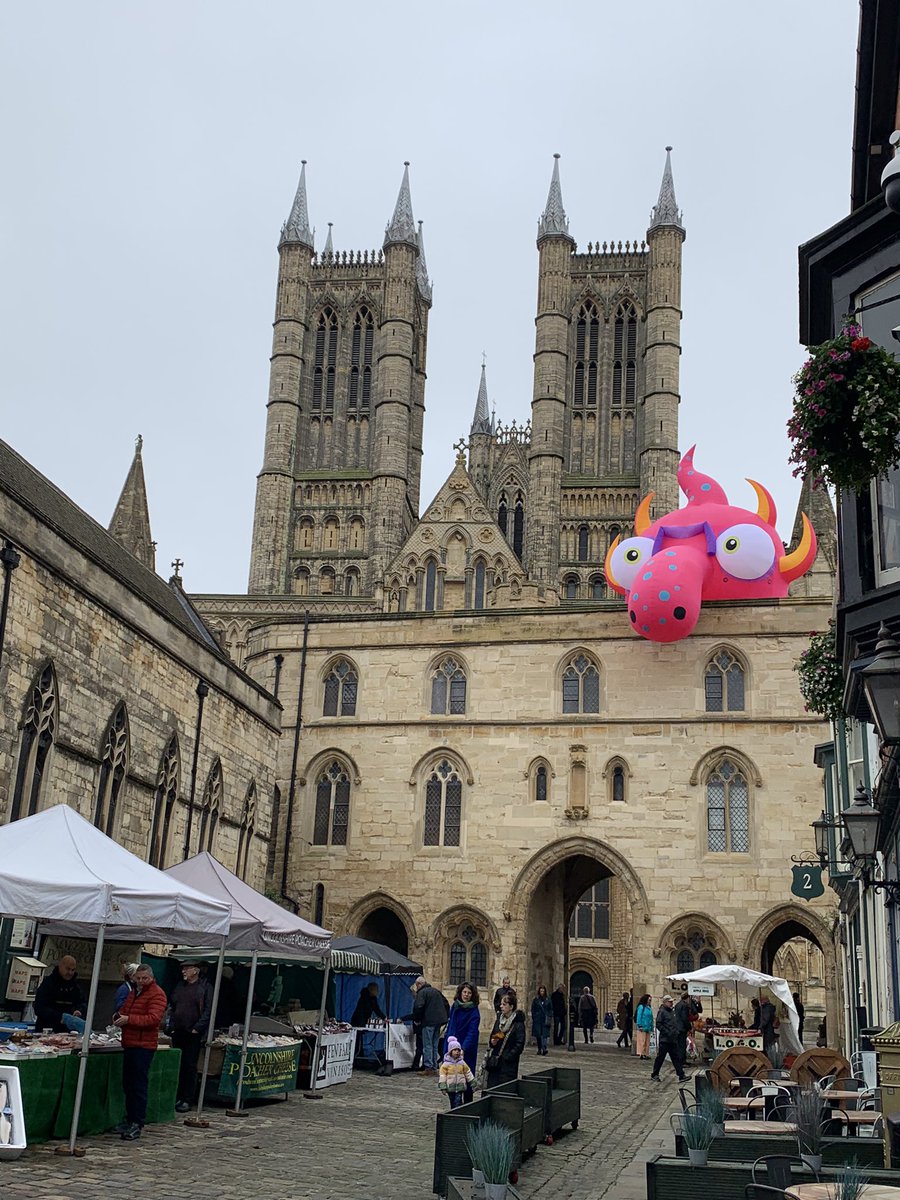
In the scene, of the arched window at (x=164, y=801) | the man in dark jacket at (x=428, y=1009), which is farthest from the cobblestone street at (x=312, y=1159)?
the arched window at (x=164, y=801)

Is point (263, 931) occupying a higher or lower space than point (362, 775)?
lower

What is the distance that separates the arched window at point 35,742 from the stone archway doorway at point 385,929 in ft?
47.2

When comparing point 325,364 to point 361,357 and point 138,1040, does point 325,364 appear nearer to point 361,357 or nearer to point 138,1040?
point 361,357

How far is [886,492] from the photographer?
31.6 ft

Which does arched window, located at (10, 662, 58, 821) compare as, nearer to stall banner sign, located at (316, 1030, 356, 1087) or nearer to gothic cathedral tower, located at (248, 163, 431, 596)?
stall banner sign, located at (316, 1030, 356, 1087)

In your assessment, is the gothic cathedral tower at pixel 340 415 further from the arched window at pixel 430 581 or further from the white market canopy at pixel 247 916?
the white market canopy at pixel 247 916

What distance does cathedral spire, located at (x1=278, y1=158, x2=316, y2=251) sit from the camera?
75.0 metres

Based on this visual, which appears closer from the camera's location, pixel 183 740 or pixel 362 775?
pixel 183 740

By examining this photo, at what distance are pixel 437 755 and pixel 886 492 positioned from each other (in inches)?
865

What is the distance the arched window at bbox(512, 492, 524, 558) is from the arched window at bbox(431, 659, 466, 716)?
41084 millimetres

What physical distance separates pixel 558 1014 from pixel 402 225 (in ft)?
179

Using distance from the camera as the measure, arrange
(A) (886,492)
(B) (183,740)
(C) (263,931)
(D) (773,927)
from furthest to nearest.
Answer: (D) (773,927) → (B) (183,740) → (C) (263,931) → (A) (886,492)

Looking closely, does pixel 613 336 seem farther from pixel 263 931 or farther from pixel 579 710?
pixel 263 931

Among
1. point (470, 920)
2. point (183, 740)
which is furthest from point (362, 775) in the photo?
point (183, 740)
